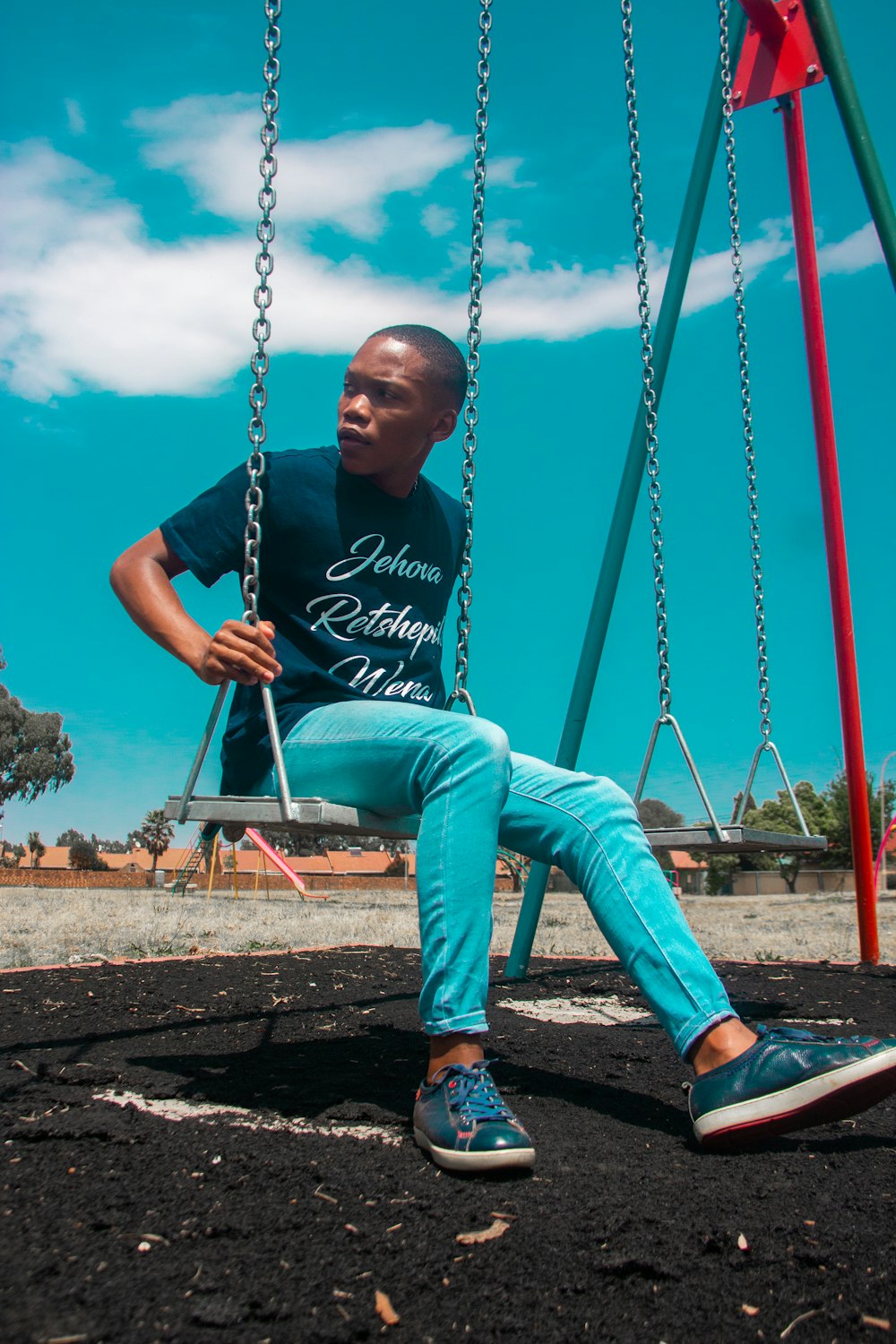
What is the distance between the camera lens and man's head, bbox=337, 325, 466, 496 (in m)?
2.34

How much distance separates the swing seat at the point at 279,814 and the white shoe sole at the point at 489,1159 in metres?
0.56

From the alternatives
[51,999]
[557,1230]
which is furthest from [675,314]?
[557,1230]

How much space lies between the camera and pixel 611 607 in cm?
443

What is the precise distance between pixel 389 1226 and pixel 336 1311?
0.24 metres

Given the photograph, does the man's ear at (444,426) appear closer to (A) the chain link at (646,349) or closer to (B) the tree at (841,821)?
(A) the chain link at (646,349)

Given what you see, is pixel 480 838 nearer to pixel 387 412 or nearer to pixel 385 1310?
pixel 385 1310

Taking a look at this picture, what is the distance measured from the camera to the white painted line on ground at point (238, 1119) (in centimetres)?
179

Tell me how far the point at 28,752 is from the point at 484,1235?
47568mm

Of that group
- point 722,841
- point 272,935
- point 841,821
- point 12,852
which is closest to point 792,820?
point 841,821

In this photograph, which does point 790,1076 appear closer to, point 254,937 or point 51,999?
point 51,999

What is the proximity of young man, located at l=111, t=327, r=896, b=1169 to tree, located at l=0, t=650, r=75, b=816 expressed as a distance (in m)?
45.4

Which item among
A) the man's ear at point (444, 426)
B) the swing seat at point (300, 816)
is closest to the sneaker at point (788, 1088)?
the swing seat at point (300, 816)

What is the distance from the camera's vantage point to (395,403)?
7.80ft

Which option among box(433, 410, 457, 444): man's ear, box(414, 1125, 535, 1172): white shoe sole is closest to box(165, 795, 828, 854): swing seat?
box(414, 1125, 535, 1172): white shoe sole
